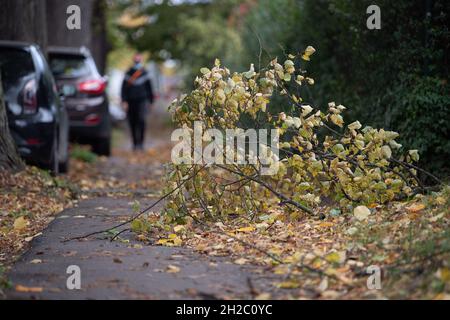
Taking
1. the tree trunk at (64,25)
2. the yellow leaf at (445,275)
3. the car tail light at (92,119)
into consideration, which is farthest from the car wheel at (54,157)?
the tree trunk at (64,25)

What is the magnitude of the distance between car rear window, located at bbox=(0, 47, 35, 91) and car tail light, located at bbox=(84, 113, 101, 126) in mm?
5510

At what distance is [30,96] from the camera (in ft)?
37.3

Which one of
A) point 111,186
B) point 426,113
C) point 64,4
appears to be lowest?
point 111,186

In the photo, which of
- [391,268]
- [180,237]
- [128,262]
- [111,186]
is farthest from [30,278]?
[111,186]

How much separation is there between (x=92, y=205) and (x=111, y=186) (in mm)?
2607

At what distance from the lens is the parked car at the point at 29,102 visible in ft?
37.3

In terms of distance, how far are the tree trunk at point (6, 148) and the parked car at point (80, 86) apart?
5562 millimetres

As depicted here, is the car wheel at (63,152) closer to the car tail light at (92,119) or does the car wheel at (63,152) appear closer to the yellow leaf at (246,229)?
the car tail light at (92,119)

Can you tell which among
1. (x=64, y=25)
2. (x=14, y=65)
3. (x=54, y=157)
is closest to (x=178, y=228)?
(x=54, y=157)

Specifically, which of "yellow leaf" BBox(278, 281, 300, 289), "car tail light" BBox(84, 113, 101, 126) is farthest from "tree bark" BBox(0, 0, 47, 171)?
"yellow leaf" BBox(278, 281, 300, 289)

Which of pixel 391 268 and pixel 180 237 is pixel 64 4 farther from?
pixel 391 268
